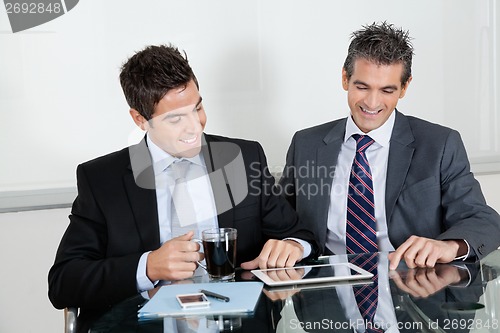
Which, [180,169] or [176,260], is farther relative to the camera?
[180,169]

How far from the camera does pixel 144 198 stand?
2.31 meters

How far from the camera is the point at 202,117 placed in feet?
7.70

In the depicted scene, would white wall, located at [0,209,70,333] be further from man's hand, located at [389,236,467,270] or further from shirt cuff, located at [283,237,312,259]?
man's hand, located at [389,236,467,270]

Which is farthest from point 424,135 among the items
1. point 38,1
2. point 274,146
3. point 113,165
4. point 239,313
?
point 38,1

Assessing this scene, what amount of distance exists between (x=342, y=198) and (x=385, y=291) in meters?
0.99

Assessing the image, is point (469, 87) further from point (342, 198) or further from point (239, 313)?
point (239, 313)

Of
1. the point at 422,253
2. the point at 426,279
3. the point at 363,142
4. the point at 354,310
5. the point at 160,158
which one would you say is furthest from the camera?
the point at 363,142

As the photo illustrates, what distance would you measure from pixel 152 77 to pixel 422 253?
3.19 feet

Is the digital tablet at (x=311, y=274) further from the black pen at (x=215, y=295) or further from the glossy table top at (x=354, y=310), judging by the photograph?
the black pen at (x=215, y=295)

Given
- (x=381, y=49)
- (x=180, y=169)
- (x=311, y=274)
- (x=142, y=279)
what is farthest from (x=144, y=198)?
(x=381, y=49)

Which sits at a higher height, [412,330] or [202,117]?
[202,117]

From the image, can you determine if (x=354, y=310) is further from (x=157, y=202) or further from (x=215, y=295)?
(x=157, y=202)

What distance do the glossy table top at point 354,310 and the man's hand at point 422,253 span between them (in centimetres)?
7

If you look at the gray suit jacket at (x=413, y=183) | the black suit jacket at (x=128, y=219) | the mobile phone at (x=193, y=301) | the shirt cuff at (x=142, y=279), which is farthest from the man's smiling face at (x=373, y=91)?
the mobile phone at (x=193, y=301)
